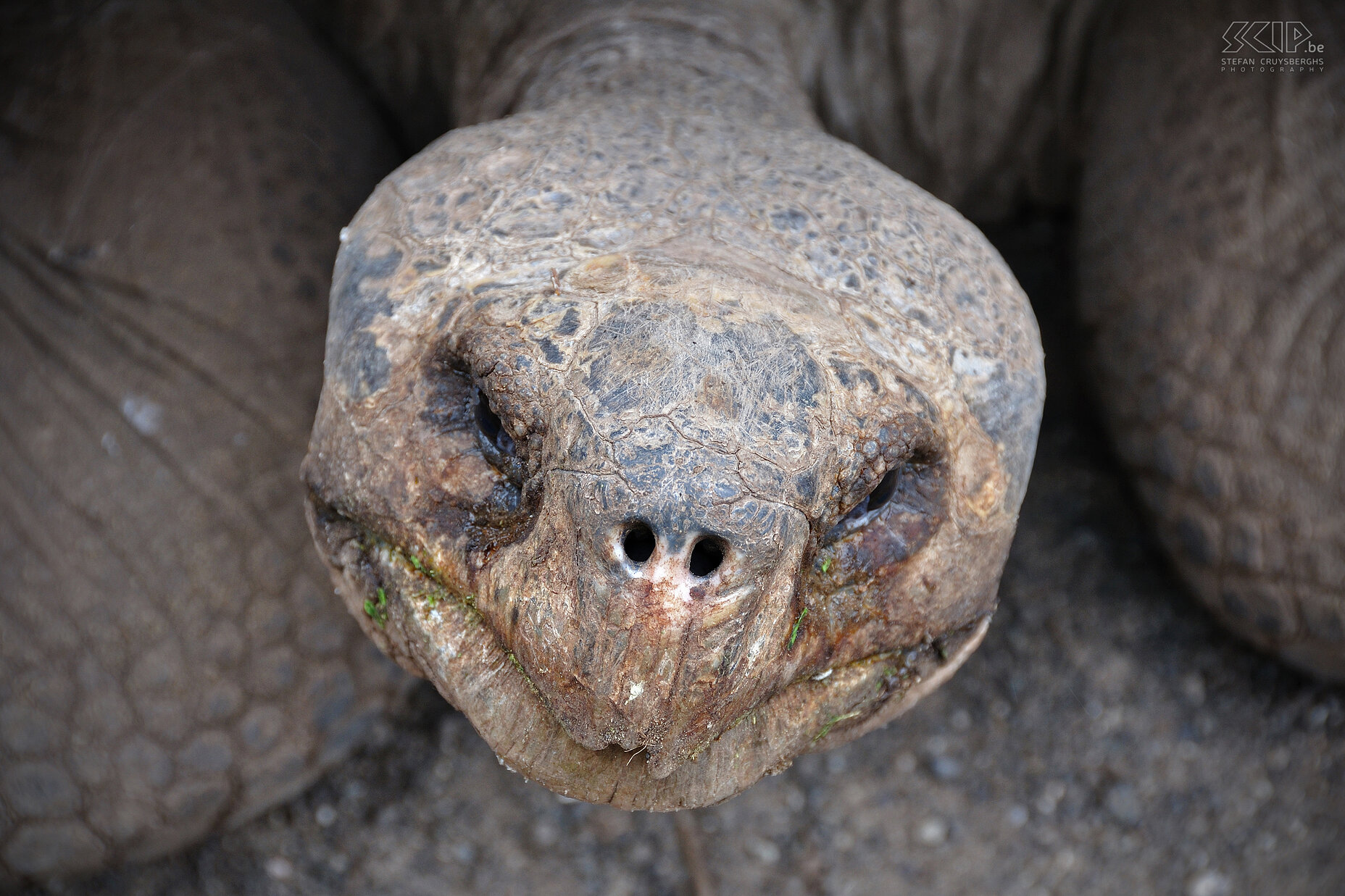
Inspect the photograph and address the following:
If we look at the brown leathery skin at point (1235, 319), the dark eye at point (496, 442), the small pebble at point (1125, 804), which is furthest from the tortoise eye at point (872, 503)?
the small pebble at point (1125, 804)

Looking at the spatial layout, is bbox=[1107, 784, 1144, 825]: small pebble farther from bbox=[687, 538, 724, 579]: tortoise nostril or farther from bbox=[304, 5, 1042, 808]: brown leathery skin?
bbox=[687, 538, 724, 579]: tortoise nostril

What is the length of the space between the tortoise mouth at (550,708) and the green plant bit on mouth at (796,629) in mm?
72

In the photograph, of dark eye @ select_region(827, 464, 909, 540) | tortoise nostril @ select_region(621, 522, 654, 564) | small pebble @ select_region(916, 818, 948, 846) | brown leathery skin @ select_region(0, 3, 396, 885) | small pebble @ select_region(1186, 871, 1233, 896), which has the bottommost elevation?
small pebble @ select_region(1186, 871, 1233, 896)

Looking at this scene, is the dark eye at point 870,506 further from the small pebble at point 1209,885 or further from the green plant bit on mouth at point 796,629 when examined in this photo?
the small pebble at point 1209,885

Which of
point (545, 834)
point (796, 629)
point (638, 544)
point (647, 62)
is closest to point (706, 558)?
point (638, 544)

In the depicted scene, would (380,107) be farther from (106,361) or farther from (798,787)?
(798,787)

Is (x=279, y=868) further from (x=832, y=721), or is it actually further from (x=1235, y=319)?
(x=1235, y=319)

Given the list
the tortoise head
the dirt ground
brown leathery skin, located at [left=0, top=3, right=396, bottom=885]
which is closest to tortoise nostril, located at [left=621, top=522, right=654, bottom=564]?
the tortoise head

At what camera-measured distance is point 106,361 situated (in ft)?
5.73

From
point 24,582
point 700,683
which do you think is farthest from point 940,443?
point 24,582

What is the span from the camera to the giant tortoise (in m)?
1.00

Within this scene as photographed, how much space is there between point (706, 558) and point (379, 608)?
476 millimetres

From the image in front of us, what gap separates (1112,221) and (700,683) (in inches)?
57.0

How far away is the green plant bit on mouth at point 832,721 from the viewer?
1.19 m
